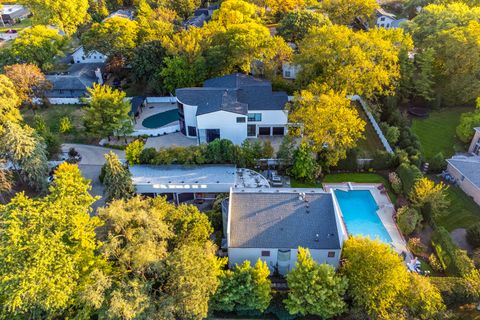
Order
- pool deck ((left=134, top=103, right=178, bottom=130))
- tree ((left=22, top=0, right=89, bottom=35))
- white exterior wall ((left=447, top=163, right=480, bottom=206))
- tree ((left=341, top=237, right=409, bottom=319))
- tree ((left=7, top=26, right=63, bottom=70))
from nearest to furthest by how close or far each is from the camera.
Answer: tree ((left=341, top=237, right=409, bottom=319))
white exterior wall ((left=447, top=163, right=480, bottom=206))
pool deck ((left=134, top=103, right=178, bottom=130))
tree ((left=7, top=26, right=63, bottom=70))
tree ((left=22, top=0, right=89, bottom=35))

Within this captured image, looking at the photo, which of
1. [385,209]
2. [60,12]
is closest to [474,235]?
[385,209]

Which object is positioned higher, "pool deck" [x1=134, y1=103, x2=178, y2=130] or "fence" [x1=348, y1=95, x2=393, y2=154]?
"fence" [x1=348, y1=95, x2=393, y2=154]

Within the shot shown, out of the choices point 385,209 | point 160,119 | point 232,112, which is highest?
point 232,112

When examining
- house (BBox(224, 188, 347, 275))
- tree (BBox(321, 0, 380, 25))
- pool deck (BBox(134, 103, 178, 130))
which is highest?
tree (BBox(321, 0, 380, 25))

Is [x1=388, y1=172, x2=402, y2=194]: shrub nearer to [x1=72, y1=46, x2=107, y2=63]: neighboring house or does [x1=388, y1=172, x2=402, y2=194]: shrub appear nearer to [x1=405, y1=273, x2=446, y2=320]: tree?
[x1=405, y1=273, x2=446, y2=320]: tree

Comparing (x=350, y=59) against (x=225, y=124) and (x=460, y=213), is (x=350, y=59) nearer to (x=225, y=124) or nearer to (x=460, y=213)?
(x=225, y=124)

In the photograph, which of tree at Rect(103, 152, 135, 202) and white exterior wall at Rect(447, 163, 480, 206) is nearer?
tree at Rect(103, 152, 135, 202)

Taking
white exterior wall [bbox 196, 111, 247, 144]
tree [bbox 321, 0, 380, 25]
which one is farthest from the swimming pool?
tree [bbox 321, 0, 380, 25]

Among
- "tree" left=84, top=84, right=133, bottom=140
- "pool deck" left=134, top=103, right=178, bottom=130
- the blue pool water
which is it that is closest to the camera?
the blue pool water
